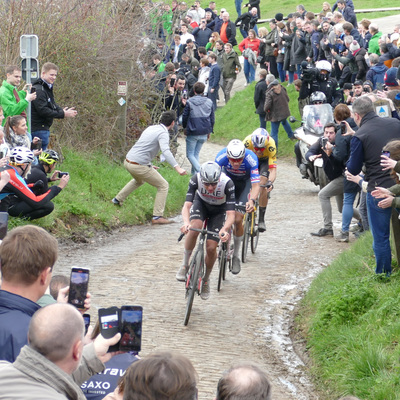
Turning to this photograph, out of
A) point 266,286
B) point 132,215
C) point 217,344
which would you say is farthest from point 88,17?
point 217,344

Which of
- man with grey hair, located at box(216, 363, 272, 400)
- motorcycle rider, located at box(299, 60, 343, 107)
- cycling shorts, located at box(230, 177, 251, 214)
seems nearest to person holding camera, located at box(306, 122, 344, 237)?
cycling shorts, located at box(230, 177, 251, 214)

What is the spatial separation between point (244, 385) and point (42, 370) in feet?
3.07

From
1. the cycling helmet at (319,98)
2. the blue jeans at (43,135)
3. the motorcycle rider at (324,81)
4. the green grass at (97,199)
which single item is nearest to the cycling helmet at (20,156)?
the green grass at (97,199)

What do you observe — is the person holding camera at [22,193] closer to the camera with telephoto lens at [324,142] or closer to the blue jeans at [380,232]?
the blue jeans at [380,232]

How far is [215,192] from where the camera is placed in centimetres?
1008

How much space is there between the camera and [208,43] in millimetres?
29859

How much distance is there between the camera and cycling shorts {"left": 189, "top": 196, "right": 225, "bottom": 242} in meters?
10.2

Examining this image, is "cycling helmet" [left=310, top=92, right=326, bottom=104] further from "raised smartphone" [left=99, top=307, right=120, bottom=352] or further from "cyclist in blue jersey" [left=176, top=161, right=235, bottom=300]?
"raised smartphone" [left=99, top=307, right=120, bottom=352]

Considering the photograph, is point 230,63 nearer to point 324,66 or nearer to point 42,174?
point 324,66

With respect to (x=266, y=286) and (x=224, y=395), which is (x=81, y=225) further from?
(x=224, y=395)

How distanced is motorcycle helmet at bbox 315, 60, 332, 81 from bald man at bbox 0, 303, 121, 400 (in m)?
17.7

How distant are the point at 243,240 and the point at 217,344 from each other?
13.9 ft

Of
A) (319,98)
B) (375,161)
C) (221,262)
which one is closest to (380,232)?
(375,161)

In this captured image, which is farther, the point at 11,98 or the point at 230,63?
the point at 230,63
